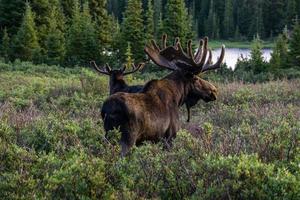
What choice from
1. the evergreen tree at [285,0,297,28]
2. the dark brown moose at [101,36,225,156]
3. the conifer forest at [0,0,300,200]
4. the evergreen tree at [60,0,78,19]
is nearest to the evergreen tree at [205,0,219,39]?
the evergreen tree at [285,0,297,28]

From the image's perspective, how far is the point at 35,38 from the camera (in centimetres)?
2984

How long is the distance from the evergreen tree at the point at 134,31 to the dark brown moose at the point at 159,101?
2357cm

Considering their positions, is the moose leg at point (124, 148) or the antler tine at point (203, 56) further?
the antler tine at point (203, 56)

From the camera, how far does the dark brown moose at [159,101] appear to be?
5.95m

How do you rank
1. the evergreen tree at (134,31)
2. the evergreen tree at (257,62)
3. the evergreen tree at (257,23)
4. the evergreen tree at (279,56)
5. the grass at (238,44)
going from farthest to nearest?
the evergreen tree at (257,23)
the grass at (238,44)
the evergreen tree at (134,31)
the evergreen tree at (257,62)
the evergreen tree at (279,56)

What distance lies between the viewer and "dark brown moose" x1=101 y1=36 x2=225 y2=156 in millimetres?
5953

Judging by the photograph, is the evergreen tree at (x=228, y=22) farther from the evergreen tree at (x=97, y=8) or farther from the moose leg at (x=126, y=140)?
the moose leg at (x=126, y=140)

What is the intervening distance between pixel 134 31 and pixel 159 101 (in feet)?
82.6

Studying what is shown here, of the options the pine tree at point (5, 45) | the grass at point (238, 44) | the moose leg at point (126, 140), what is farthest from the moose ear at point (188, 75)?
the grass at point (238, 44)

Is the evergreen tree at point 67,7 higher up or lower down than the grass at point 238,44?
higher up

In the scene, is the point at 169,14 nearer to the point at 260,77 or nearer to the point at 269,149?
the point at 260,77

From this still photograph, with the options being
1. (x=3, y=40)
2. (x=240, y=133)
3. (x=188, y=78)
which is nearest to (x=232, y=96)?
(x=188, y=78)

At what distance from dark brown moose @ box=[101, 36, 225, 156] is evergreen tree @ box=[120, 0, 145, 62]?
23.6 metres

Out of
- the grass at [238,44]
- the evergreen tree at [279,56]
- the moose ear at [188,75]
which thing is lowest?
the grass at [238,44]
